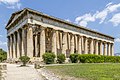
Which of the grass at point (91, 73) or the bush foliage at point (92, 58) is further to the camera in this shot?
the bush foliage at point (92, 58)

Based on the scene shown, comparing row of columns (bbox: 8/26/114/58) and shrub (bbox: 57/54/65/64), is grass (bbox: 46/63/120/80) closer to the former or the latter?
shrub (bbox: 57/54/65/64)

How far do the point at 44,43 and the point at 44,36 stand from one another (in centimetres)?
151

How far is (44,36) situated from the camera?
56375 millimetres

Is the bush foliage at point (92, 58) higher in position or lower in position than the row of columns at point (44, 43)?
lower

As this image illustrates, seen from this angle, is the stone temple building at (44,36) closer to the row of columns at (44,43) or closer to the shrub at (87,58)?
the row of columns at (44,43)

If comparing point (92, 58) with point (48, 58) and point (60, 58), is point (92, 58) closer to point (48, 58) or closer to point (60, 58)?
point (60, 58)

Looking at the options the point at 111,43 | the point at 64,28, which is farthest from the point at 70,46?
the point at 111,43

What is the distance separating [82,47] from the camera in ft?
262

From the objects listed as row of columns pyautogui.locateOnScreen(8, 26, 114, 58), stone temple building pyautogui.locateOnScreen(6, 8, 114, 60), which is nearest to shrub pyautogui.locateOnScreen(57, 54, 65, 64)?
stone temple building pyautogui.locateOnScreen(6, 8, 114, 60)

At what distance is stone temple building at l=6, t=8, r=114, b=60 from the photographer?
54094mm

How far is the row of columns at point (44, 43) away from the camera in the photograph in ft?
179

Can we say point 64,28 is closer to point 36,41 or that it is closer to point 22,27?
point 36,41

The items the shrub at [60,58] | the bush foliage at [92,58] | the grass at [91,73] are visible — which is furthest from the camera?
the bush foliage at [92,58]

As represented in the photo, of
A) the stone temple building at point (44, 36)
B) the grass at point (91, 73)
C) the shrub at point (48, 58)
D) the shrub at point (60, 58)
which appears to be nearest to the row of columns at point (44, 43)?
the stone temple building at point (44, 36)
